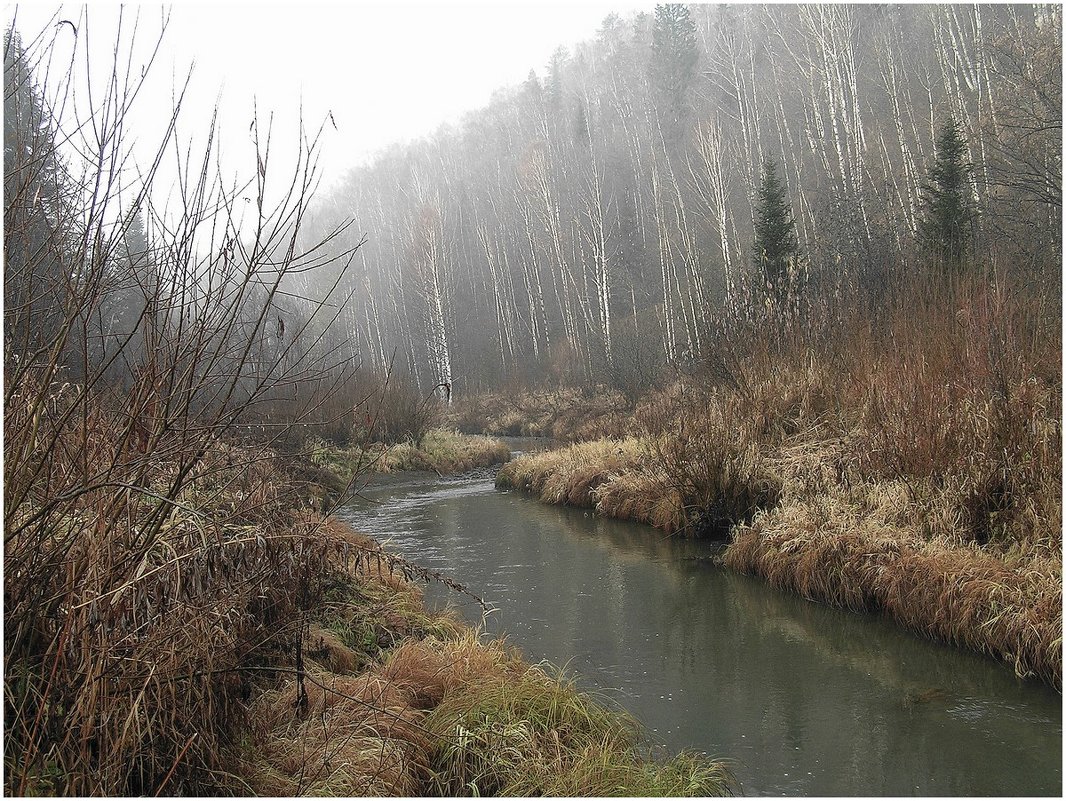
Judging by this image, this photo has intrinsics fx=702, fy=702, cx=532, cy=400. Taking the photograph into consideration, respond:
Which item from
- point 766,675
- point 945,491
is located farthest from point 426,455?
point 766,675

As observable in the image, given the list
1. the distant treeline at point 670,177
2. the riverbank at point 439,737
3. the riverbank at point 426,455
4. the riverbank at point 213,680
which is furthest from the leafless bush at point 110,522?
the riverbank at point 426,455

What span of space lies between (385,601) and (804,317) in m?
6.94

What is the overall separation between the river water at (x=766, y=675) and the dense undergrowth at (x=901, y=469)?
0.32 meters

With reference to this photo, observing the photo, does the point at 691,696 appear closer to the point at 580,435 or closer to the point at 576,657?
the point at 576,657

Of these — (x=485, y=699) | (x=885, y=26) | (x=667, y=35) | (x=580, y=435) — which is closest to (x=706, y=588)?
(x=485, y=699)

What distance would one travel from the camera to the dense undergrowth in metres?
5.11

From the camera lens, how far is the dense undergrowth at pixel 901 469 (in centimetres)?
511

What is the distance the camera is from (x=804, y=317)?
969cm

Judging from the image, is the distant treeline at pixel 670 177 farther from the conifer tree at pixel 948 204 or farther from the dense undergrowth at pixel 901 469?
the dense undergrowth at pixel 901 469

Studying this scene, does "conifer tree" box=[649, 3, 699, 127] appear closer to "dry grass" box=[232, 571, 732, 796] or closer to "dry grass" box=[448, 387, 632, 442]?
"dry grass" box=[448, 387, 632, 442]

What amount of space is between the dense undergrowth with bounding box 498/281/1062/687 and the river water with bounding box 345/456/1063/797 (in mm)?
322

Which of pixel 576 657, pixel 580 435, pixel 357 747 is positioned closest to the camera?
pixel 357 747

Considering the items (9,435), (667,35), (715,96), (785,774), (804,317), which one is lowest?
(785,774)

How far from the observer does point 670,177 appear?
106ft
